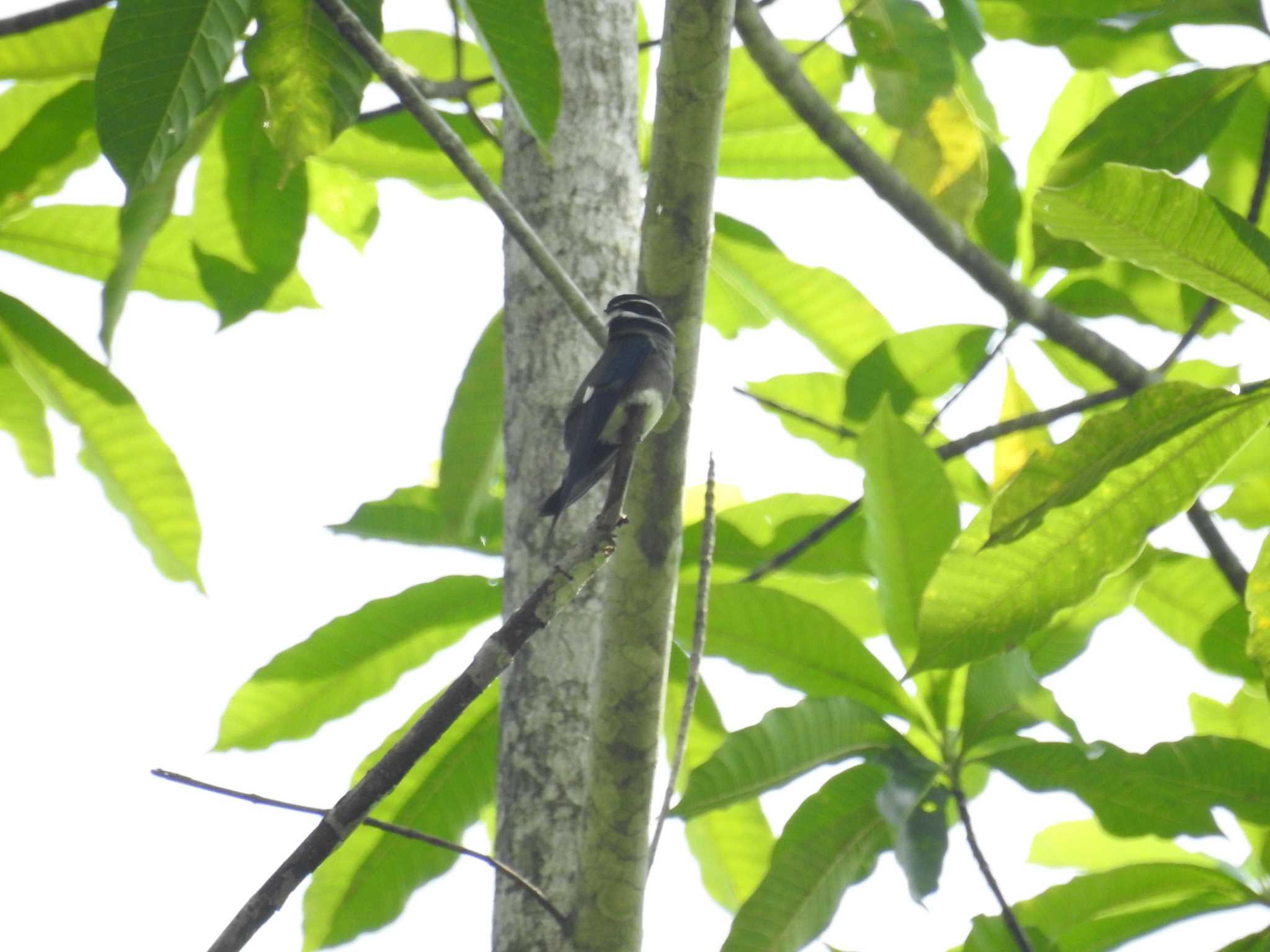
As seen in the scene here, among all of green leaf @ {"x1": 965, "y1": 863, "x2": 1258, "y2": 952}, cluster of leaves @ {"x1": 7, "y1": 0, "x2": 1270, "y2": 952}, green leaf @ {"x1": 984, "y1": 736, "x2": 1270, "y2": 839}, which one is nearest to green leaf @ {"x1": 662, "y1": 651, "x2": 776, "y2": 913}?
cluster of leaves @ {"x1": 7, "y1": 0, "x2": 1270, "y2": 952}

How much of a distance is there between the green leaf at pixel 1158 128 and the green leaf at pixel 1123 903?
4.71ft

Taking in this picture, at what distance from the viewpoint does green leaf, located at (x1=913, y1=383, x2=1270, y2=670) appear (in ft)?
6.10

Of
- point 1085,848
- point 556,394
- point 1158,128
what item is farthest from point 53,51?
point 1085,848

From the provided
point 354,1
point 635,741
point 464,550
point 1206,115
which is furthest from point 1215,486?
point 354,1

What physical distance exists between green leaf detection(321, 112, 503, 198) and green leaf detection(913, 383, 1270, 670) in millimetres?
1698

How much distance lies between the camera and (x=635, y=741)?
1.56 meters

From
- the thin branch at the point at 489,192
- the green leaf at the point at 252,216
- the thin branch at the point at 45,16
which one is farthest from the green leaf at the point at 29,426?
the thin branch at the point at 489,192

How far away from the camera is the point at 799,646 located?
92.5 inches

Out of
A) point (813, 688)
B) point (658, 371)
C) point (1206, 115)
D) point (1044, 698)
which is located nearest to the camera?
point (658, 371)

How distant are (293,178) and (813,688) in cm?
167

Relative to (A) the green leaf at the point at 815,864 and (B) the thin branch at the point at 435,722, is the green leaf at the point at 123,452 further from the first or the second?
(B) the thin branch at the point at 435,722

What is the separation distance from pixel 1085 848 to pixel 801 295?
158 centimetres

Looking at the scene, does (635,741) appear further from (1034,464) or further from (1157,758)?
(1157,758)

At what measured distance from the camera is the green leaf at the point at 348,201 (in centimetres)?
374
